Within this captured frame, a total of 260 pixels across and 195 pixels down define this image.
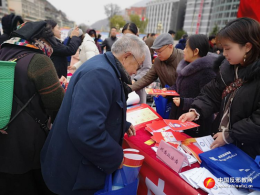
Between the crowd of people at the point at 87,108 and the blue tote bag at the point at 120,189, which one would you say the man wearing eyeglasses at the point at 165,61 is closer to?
the crowd of people at the point at 87,108

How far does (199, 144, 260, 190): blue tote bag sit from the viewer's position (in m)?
1.06

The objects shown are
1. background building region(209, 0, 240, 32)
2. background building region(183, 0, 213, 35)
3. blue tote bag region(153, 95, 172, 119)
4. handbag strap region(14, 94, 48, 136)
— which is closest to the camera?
handbag strap region(14, 94, 48, 136)

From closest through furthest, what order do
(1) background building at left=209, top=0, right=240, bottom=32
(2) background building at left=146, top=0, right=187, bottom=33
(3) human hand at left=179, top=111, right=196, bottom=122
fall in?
(3) human hand at left=179, top=111, right=196, bottom=122
(1) background building at left=209, top=0, right=240, bottom=32
(2) background building at left=146, top=0, right=187, bottom=33

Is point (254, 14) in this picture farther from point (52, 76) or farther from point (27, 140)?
point (27, 140)

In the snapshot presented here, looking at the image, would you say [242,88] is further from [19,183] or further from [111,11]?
[111,11]

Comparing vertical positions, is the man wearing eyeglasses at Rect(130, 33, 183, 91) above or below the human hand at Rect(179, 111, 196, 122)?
above

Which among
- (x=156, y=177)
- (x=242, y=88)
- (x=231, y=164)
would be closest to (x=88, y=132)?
(x=156, y=177)

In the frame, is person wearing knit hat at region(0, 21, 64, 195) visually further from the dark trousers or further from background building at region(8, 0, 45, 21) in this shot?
background building at region(8, 0, 45, 21)

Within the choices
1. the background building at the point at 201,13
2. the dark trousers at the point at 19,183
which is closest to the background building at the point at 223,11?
the background building at the point at 201,13

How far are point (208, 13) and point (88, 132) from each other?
7134 cm

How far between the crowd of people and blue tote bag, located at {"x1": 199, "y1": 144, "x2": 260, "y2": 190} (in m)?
0.09

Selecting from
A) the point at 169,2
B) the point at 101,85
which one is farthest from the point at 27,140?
the point at 169,2

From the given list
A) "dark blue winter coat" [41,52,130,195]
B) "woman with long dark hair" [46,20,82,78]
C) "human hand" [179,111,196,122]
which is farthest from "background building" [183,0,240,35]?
"dark blue winter coat" [41,52,130,195]

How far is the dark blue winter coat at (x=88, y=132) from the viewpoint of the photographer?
100 cm
